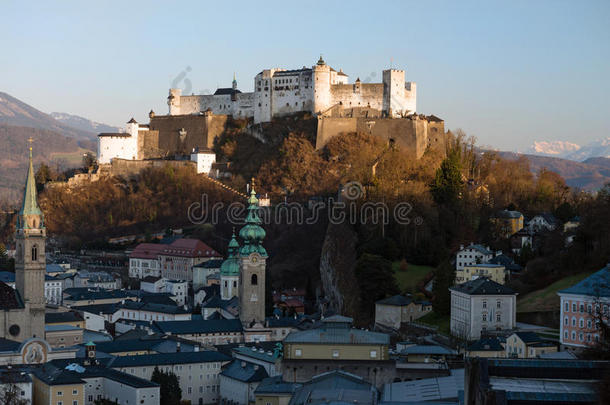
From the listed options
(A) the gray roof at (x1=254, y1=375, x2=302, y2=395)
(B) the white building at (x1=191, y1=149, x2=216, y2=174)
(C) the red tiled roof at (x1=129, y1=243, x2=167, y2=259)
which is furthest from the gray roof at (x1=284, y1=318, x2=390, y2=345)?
(B) the white building at (x1=191, y1=149, x2=216, y2=174)

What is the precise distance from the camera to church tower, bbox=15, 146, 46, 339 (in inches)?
2329

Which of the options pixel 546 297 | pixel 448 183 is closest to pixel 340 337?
pixel 546 297

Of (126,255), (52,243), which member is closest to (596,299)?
(126,255)

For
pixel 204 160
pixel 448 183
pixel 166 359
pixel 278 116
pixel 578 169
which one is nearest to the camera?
pixel 166 359

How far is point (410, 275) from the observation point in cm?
6744

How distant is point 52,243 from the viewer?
9956 cm

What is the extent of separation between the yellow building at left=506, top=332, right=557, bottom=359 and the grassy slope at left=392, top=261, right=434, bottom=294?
52.5 ft

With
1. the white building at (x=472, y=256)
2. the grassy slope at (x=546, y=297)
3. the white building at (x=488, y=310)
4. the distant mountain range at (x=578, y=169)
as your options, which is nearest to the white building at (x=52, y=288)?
the white building at (x=472, y=256)

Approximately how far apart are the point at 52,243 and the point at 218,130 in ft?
62.0

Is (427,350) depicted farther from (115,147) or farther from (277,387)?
(115,147)

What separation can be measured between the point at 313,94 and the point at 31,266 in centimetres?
4136

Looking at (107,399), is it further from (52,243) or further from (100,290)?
(52,243)

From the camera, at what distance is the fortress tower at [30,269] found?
59000mm

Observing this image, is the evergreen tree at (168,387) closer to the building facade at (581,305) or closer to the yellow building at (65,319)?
the yellow building at (65,319)
